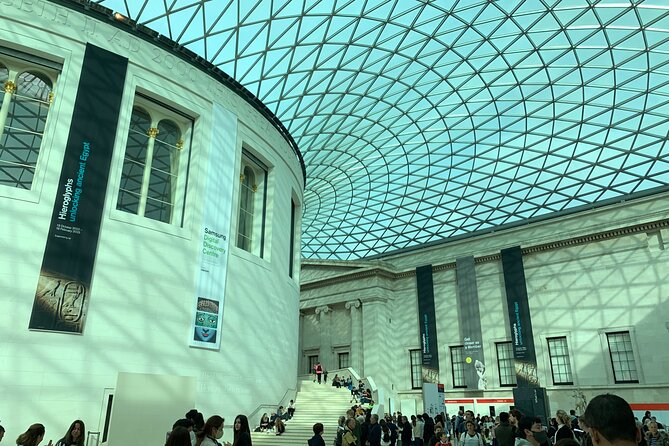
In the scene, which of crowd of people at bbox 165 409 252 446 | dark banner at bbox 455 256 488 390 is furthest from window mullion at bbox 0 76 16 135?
dark banner at bbox 455 256 488 390

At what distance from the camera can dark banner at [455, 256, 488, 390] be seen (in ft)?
138

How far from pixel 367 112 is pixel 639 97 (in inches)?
752

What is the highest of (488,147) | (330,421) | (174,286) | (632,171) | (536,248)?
(488,147)

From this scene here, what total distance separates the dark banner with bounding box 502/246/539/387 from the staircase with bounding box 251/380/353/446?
16.0 m

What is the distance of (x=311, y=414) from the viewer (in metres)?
26.8

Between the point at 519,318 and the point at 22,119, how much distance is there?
124 ft

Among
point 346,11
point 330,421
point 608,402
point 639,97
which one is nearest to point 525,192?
point 639,97

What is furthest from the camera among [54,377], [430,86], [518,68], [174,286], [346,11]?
[430,86]

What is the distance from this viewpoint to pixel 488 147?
1661 inches

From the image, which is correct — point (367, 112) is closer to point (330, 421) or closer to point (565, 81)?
point (565, 81)

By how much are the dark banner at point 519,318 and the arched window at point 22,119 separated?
3619 centimetres

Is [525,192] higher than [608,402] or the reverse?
higher

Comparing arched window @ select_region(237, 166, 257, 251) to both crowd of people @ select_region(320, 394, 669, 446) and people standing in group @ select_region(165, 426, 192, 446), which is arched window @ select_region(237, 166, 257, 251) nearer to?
crowd of people @ select_region(320, 394, 669, 446)

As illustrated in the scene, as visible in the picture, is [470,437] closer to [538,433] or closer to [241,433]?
[538,433]
